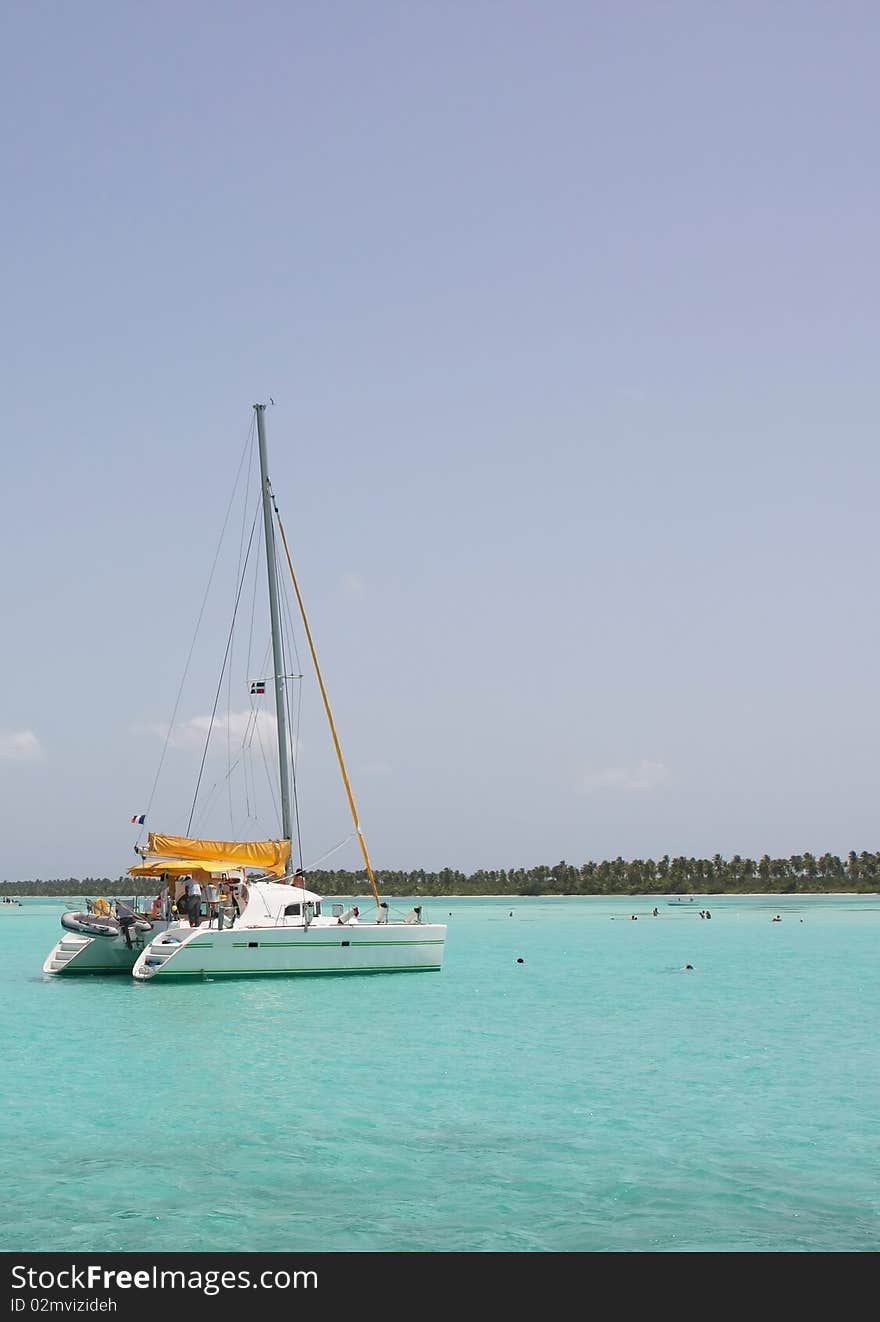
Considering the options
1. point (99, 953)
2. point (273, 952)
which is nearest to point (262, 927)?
point (273, 952)

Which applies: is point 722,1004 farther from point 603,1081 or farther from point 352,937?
point 603,1081

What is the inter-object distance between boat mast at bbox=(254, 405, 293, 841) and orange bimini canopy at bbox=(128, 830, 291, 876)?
1.57m

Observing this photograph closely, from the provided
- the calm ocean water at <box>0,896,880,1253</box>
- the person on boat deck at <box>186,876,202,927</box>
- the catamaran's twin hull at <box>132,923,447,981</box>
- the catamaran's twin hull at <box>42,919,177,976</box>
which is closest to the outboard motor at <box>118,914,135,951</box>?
the catamaran's twin hull at <box>42,919,177,976</box>

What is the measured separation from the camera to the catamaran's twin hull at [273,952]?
123 ft

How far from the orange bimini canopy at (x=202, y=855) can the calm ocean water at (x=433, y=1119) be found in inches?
151

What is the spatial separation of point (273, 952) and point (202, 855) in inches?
178

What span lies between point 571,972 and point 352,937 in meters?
15.9

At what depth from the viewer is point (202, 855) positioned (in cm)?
4091

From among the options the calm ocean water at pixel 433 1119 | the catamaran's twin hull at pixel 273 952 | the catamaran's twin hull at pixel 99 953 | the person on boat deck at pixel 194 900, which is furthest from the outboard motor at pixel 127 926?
the catamaran's twin hull at pixel 273 952

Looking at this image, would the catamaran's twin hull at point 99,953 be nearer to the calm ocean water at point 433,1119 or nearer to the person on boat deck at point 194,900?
the calm ocean water at point 433,1119

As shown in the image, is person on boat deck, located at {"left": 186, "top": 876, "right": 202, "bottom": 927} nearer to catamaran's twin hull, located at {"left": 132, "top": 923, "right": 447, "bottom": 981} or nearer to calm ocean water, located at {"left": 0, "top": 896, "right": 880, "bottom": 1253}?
catamaran's twin hull, located at {"left": 132, "top": 923, "right": 447, "bottom": 981}

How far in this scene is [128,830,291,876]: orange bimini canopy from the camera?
40875 millimetres

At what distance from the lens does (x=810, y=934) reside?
84312mm
